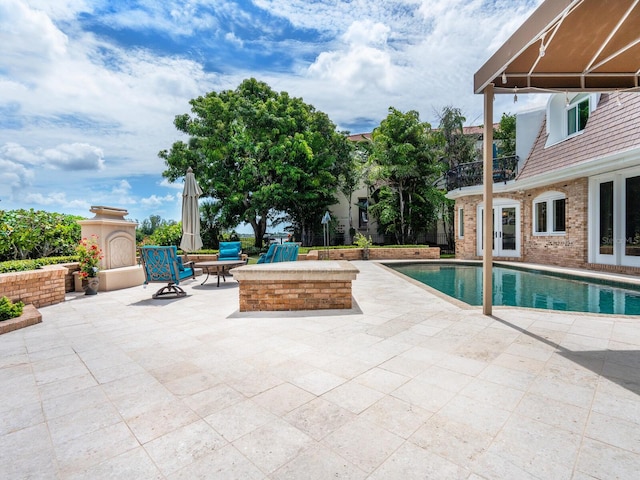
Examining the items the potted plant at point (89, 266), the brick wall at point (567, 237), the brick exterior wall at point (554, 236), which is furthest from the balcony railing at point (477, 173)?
the potted plant at point (89, 266)

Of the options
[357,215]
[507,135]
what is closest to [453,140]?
[507,135]

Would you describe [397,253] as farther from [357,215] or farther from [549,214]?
[357,215]

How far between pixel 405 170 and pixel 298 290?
13836 millimetres

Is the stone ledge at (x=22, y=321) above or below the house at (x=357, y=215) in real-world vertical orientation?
below

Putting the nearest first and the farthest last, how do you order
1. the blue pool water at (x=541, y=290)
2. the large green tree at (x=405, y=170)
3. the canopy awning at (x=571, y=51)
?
1. the canopy awning at (x=571, y=51)
2. the blue pool water at (x=541, y=290)
3. the large green tree at (x=405, y=170)

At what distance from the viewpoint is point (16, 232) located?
7621 mm

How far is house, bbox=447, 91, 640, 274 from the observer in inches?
357

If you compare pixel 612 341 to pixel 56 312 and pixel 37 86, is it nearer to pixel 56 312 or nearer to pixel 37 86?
pixel 56 312

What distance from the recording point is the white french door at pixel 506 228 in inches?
535

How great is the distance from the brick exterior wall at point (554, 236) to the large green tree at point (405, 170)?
11.4 ft

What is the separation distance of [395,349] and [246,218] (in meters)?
16.3

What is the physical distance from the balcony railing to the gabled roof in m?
1.36

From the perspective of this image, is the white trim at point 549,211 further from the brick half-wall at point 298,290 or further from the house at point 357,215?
the house at point 357,215

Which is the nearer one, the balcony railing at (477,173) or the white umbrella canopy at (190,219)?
the white umbrella canopy at (190,219)
